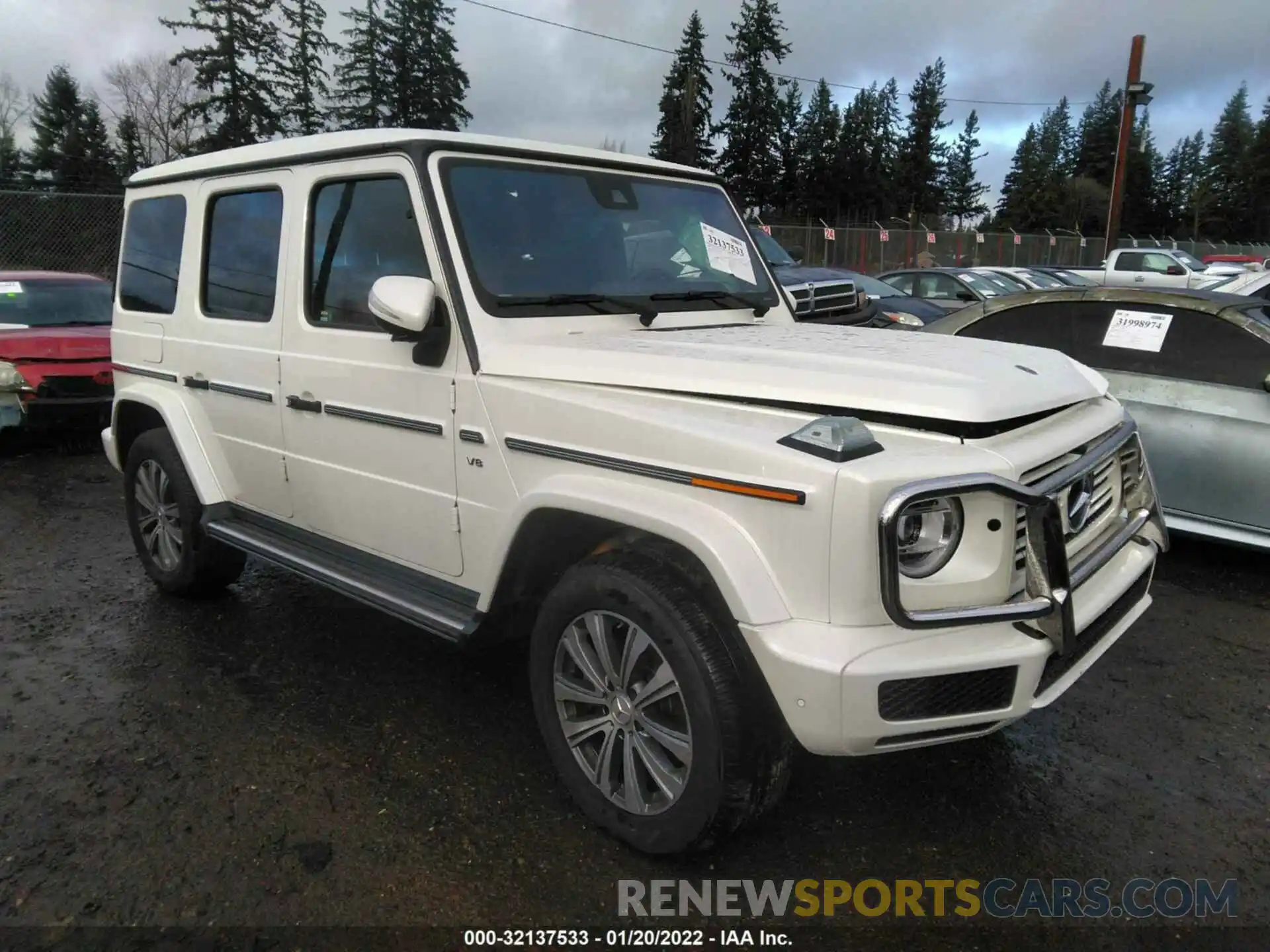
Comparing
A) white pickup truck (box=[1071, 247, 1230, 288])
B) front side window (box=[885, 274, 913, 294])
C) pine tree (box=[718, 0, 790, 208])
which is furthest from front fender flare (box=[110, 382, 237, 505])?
pine tree (box=[718, 0, 790, 208])

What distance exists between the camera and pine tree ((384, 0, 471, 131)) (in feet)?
136

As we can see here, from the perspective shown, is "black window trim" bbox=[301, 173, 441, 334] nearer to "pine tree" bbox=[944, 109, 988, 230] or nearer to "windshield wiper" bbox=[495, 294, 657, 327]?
"windshield wiper" bbox=[495, 294, 657, 327]

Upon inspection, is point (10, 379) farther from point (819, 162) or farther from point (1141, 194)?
point (1141, 194)

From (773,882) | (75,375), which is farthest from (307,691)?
(75,375)

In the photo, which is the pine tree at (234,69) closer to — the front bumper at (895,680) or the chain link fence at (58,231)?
the chain link fence at (58,231)

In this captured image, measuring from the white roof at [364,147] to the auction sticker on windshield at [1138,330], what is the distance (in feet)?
9.72

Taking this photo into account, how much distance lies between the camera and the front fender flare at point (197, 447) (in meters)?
4.33

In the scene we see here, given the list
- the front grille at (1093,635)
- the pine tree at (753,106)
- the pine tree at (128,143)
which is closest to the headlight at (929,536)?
the front grille at (1093,635)

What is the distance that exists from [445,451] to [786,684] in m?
1.47

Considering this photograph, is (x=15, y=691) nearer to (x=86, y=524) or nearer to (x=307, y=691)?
(x=307, y=691)

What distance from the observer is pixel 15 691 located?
12.6 feet

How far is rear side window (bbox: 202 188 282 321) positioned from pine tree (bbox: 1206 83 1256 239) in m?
84.6

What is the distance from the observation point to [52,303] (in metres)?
8.93

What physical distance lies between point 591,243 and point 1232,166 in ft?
307
